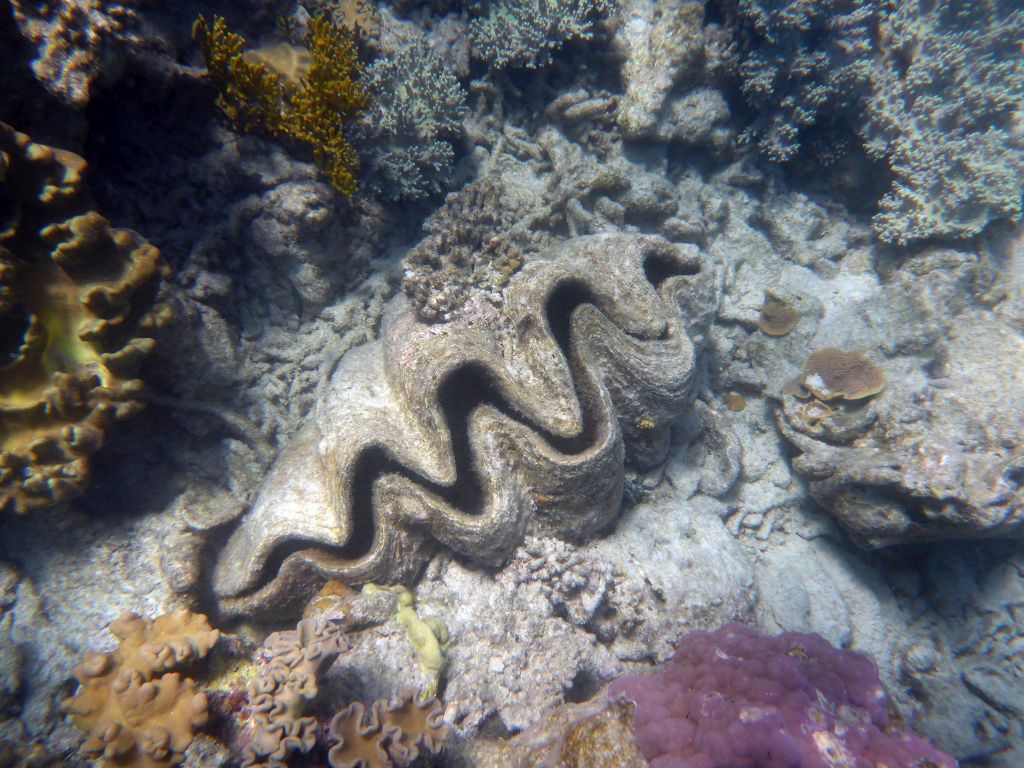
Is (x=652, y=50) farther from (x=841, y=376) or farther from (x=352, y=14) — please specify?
(x=841, y=376)

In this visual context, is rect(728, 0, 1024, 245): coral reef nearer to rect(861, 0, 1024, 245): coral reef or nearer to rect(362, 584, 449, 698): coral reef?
rect(861, 0, 1024, 245): coral reef

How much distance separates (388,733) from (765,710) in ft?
6.73

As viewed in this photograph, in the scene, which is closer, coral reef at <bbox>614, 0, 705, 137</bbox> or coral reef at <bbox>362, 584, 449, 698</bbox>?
coral reef at <bbox>362, 584, 449, 698</bbox>

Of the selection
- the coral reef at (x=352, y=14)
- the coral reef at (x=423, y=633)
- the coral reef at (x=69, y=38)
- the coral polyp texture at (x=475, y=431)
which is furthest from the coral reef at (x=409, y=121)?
the coral reef at (x=423, y=633)

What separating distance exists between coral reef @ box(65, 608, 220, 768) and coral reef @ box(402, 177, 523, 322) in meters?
2.63

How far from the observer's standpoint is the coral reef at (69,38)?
2.70 m

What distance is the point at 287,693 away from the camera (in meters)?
2.46

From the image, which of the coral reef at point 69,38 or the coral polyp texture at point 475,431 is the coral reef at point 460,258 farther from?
the coral reef at point 69,38

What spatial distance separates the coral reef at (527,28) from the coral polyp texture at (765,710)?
17.8ft

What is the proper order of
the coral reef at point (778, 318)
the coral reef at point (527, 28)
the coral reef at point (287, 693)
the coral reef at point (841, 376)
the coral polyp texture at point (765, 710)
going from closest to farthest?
the coral reef at point (287, 693)
the coral polyp texture at point (765, 710)
the coral reef at point (527, 28)
the coral reef at point (841, 376)
the coral reef at point (778, 318)

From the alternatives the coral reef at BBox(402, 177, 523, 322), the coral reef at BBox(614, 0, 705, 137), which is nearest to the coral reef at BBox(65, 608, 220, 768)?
the coral reef at BBox(402, 177, 523, 322)

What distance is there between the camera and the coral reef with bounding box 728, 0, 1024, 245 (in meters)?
5.13

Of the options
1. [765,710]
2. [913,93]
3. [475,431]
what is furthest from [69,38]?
[913,93]

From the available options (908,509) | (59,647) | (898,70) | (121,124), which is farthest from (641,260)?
(59,647)
